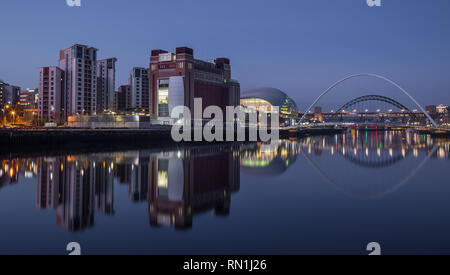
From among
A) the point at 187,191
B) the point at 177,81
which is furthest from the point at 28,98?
the point at 187,191

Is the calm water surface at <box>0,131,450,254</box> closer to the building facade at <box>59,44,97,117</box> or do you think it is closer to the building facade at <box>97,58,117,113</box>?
the building facade at <box>59,44,97,117</box>

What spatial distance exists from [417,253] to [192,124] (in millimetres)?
72981

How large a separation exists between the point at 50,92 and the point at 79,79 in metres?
7.87

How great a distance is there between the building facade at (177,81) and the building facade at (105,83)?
2881 cm

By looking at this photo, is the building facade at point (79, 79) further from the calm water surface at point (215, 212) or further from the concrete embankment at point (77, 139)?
the calm water surface at point (215, 212)

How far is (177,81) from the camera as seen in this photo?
79562mm

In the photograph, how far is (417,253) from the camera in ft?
29.9

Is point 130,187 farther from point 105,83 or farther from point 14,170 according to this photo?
point 105,83

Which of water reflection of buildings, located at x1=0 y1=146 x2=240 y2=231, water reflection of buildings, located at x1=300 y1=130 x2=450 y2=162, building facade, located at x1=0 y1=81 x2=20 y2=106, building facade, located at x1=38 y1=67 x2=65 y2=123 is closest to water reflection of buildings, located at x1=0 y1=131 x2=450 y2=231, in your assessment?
water reflection of buildings, located at x1=0 y1=146 x2=240 y2=231

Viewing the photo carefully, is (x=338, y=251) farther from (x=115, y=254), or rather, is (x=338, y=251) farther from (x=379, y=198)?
(x=379, y=198)

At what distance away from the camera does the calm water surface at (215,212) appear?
32.1 ft

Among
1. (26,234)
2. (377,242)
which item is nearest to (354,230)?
(377,242)

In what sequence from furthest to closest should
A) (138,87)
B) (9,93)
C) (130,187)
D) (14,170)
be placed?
(9,93) → (138,87) → (14,170) → (130,187)
